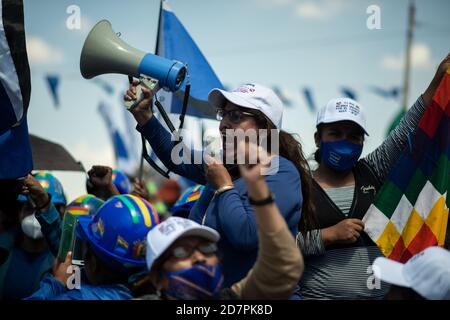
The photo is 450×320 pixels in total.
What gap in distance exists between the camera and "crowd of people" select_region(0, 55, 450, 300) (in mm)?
2154

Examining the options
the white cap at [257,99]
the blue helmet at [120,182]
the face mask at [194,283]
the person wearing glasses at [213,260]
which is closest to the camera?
the person wearing glasses at [213,260]

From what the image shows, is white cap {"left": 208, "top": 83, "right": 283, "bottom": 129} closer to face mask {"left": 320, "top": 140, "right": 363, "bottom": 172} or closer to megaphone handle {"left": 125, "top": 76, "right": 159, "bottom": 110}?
megaphone handle {"left": 125, "top": 76, "right": 159, "bottom": 110}

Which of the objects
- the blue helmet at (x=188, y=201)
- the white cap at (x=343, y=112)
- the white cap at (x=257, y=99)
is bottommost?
the blue helmet at (x=188, y=201)

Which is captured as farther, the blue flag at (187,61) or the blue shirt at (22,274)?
the blue flag at (187,61)

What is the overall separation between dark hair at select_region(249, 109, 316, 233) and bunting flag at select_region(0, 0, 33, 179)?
1.38m

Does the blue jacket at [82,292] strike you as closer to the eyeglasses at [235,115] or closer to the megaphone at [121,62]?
the eyeglasses at [235,115]

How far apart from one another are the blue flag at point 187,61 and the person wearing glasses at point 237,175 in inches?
66.8

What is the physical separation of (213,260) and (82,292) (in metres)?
0.69

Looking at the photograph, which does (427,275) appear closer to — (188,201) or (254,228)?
(254,228)

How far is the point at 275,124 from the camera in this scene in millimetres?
2951

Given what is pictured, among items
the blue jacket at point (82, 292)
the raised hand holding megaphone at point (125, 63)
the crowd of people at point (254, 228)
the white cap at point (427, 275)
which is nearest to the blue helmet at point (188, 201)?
the crowd of people at point (254, 228)

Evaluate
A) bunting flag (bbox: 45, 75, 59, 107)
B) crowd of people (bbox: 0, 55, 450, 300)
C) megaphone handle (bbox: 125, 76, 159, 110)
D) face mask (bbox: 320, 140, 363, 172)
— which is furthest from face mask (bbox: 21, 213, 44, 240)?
bunting flag (bbox: 45, 75, 59, 107)

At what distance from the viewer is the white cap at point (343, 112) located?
3.39 m

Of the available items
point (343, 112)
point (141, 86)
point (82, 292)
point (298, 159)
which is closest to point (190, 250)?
point (82, 292)
